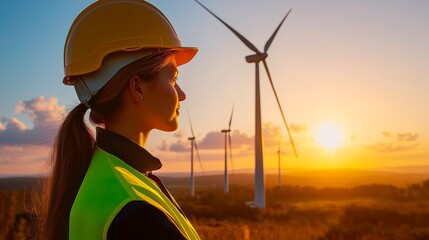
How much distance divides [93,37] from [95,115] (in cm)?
33

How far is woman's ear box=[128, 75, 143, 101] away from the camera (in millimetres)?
2018

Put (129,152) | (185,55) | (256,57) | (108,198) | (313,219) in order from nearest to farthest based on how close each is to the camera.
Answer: (108,198), (129,152), (185,55), (256,57), (313,219)

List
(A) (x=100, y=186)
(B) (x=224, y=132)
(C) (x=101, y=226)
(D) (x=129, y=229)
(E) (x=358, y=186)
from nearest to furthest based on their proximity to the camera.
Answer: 1. (D) (x=129, y=229)
2. (C) (x=101, y=226)
3. (A) (x=100, y=186)
4. (B) (x=224, y=132)
5. (E) (x=358, y=186)

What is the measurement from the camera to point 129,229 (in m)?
1.43

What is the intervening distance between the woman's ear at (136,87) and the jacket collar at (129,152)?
17cm

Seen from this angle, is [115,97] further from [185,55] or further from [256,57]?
[256,57]

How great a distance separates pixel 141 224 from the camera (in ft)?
4.69

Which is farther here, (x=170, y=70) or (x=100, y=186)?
(x=170, y=70)

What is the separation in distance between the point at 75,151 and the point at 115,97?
1.01 ft

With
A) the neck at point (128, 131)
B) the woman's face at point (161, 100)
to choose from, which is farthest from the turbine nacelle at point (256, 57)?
the neck at point (128, 131)

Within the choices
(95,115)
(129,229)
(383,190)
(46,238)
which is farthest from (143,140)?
(383,190)

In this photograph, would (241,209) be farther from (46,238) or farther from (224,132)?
(46,238)

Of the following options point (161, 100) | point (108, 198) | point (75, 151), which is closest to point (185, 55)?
point (161, 100)

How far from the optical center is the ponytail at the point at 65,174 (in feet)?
6.81
